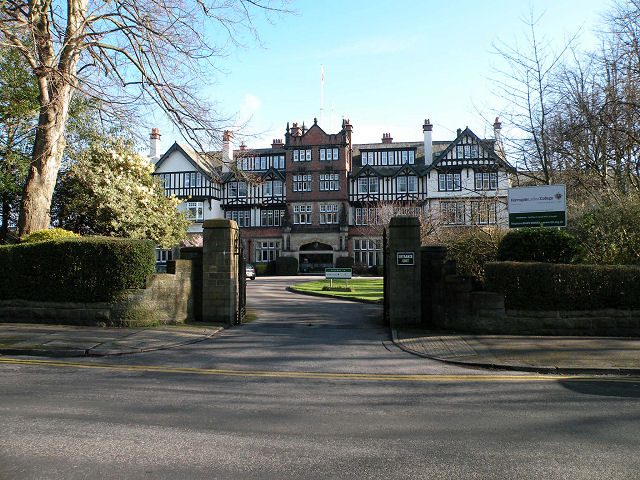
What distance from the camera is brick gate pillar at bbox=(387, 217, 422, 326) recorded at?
40.7 feet

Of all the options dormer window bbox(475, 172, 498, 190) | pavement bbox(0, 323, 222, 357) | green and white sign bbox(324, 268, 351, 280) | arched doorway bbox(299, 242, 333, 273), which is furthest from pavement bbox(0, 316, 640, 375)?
arched doorway bbox(299, 242, 333, 273)

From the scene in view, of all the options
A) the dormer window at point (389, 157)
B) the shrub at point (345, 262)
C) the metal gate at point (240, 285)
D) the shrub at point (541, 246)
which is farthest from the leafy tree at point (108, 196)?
the dormer window at point (389, 157)

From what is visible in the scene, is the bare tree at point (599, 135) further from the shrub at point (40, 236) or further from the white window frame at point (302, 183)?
the white window frame at point (302, 183)

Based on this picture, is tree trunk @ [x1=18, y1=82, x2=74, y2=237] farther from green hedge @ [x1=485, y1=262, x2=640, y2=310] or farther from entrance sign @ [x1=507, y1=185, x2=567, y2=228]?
entrance sign @ [x1=507, y1=185, x2=567, y2=228]

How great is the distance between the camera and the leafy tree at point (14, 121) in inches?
801

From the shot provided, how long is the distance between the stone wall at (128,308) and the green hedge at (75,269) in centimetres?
20

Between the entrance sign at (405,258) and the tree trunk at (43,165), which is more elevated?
the tree trunk at (43,165)

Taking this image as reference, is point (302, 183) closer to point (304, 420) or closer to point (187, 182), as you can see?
point (187, 182)

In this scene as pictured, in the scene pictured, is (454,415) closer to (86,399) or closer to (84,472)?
(84,472)

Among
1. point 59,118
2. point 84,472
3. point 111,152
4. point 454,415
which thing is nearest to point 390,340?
point 454,415

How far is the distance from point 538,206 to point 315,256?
135 feet

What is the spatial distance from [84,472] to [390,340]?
8073mm

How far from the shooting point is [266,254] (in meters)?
55.0

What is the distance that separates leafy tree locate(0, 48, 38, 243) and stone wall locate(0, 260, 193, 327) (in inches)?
412
